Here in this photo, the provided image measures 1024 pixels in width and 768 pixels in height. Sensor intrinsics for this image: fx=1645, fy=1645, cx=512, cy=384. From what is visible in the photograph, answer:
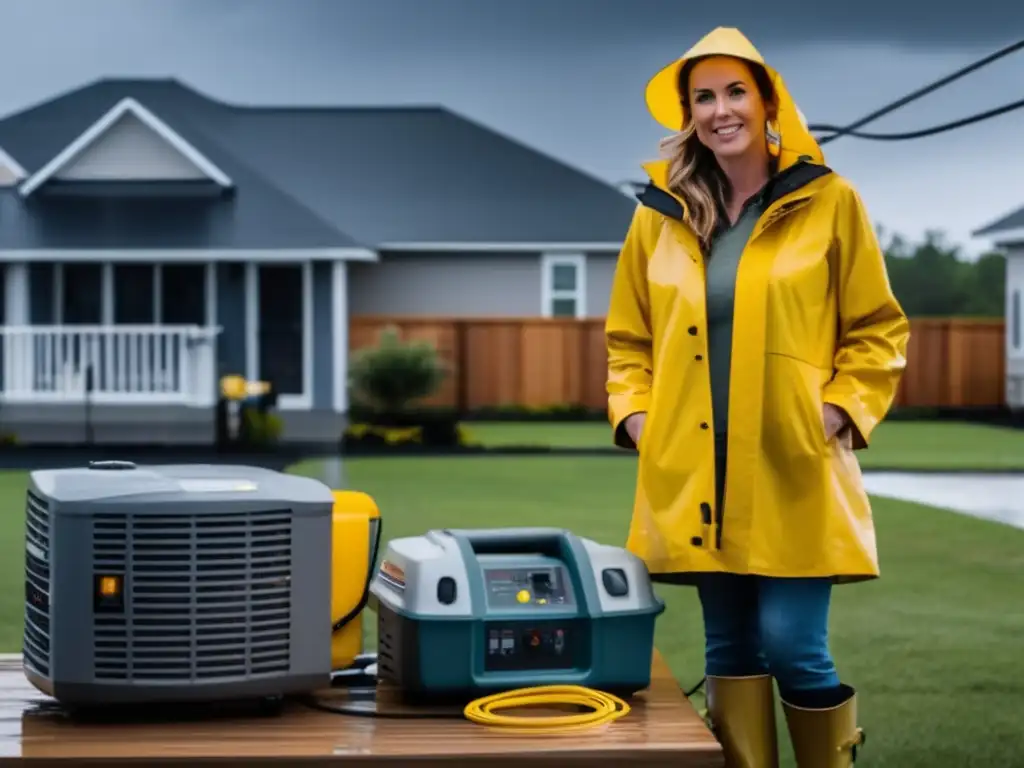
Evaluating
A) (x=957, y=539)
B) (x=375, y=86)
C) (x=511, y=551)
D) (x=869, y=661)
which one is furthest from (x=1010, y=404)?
(x=511, y=551)

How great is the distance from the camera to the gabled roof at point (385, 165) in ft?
71.8

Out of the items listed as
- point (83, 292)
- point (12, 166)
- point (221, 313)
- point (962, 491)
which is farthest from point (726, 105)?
point (12, 166)

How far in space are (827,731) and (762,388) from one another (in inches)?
21.3

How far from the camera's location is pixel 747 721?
2.60 metres

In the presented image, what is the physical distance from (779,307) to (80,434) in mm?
14221

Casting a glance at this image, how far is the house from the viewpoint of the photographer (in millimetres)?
15969

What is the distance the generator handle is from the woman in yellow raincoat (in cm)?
14

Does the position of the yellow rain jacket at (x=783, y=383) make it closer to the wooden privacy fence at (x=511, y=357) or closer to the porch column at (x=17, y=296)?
the porch column at (x=17, y=296)

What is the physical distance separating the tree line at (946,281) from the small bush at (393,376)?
1546 centimetres

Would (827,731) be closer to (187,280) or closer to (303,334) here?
(303,334)

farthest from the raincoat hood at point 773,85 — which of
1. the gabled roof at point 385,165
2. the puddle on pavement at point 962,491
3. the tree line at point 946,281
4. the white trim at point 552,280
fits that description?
the tree line at point 946,281

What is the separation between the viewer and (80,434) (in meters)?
16.0

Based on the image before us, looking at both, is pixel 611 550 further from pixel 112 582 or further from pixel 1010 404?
pixel 1010 404

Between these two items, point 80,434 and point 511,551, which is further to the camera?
point 80,434
